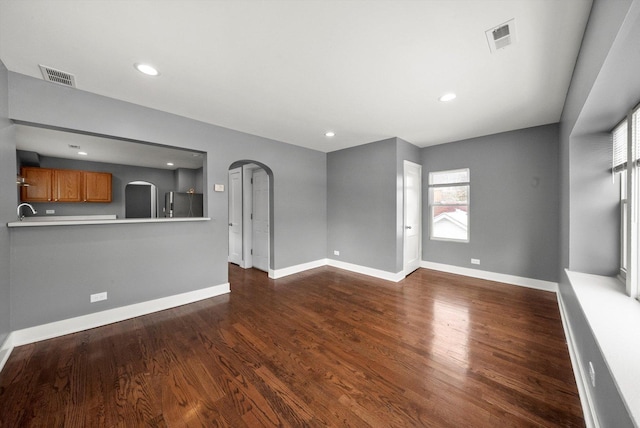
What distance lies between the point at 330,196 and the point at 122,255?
3632mm

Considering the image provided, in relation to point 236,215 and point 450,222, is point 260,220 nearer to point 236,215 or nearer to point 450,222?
point 236,215

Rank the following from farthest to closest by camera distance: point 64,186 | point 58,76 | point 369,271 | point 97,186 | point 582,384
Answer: point 97,186 → point 64,186 → point 369,271 → point 58,76 → point 582,384

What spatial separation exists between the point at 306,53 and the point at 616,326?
2754 mm

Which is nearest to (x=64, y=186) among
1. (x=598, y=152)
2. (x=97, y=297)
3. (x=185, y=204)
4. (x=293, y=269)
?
(x=185, y=204)

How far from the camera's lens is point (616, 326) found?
138cm

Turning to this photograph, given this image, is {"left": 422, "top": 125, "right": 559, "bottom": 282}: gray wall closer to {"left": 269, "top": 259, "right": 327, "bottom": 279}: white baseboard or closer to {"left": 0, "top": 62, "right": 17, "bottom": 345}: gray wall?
{"left": 269, "top": 259, "right": 327, "bottom": 279}: white baseboard

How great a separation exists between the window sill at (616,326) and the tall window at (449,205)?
2206mm

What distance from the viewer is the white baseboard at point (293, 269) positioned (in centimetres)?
428

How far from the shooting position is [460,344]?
7.20 ft

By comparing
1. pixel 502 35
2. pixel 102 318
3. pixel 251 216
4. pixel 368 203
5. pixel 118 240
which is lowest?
pixel 102 318

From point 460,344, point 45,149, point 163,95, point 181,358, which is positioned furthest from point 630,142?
point 45,149

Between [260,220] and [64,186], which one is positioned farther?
[64,186]

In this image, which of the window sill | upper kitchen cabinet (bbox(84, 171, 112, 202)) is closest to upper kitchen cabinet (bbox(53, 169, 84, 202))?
upper kitchen cabinet (bbox(84, 171, 112, 202))

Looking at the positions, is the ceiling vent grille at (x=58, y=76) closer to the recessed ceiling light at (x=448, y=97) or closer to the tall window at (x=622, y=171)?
the recessed ceiling light at (x=448, y=97)
